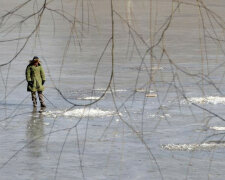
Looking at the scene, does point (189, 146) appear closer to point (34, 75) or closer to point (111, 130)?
point (111, 130)

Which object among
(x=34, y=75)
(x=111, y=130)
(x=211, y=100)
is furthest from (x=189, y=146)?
(x=34, y=75)

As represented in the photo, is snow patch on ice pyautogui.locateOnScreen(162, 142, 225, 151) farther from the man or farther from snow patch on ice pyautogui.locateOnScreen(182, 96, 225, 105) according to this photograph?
the man

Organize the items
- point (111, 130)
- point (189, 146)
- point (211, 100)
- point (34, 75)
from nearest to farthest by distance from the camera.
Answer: point (189, 146) < point (111, 130) < point (34, 75) < point (211, 100)

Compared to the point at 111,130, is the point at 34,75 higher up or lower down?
higher up

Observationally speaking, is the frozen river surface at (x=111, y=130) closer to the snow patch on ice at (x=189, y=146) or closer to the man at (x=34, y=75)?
the snow patch on ice at (x=189, y=146)

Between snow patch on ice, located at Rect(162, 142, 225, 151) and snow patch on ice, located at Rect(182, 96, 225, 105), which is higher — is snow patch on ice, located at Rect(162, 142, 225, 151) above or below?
above

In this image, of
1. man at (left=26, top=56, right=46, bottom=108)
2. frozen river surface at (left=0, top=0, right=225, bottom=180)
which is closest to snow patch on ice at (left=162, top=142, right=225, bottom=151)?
frozen river surface at (left=0, top=0, right=225, bottom=180)

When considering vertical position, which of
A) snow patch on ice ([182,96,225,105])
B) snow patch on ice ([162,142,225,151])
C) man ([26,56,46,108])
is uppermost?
man ([26,56,46,108])

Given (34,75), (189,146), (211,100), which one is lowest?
(211,100)

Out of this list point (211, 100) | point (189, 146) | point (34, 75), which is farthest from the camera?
point (211, 100)

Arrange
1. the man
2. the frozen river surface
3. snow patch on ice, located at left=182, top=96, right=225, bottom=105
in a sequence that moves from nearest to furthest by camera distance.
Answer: the frozen river surface, the man, snow patch on ice, located at left=182, top=96, right=225, bottom=105

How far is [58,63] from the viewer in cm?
3058

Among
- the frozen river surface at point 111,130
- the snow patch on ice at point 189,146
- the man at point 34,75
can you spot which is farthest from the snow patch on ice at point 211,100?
the snow patch on ice at point 189,146

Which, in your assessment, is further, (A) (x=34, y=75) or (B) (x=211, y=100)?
(B) (x=211, y=100)
